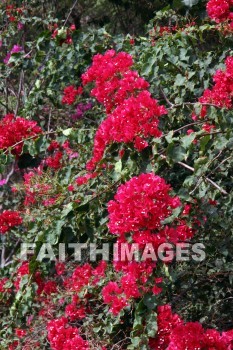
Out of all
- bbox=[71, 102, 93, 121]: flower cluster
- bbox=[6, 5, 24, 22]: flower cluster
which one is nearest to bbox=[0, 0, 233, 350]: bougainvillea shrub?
bbox=[71, 102, 93, 121]: flower cluster

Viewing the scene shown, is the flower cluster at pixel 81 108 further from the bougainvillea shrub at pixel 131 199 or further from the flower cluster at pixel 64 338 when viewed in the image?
the flower cluster at pixel 64 338

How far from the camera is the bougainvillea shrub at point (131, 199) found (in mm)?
2387

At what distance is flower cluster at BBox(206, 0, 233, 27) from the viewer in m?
3.36

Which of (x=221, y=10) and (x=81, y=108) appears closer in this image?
A: (x=221, y=10)

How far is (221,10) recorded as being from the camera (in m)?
3.36

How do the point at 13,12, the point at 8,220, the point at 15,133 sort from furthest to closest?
the point at 13,12, the point at 8,220, the point at 15,133

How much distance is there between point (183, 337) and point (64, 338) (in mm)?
709

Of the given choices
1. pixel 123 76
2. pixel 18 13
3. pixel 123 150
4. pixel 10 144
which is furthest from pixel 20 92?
pixel 123 150

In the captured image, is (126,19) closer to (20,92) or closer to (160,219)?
(20,92)

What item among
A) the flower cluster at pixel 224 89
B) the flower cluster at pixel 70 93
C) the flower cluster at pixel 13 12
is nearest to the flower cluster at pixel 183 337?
the flower cluster at pixel 224 89

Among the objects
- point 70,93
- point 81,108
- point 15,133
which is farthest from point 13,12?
point 15,133

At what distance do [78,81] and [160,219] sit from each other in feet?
7.39

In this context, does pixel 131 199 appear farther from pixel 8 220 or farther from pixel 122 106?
pixel 8 220

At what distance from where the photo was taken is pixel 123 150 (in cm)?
254
